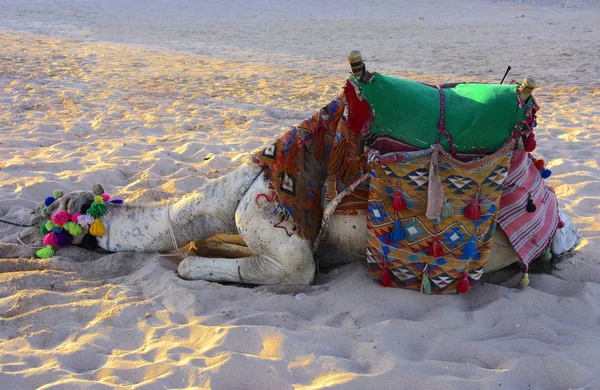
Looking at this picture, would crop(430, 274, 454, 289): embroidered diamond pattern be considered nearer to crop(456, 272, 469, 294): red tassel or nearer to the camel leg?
crop(456, 272, 469, 294): red tassel

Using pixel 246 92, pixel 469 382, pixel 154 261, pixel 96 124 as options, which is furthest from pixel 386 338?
pixel 246 92

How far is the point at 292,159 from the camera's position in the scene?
10.6 ft

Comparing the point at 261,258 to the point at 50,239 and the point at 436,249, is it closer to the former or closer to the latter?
the point at 436,249

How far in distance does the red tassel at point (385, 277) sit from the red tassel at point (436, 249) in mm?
274

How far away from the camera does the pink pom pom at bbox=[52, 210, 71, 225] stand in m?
3.61

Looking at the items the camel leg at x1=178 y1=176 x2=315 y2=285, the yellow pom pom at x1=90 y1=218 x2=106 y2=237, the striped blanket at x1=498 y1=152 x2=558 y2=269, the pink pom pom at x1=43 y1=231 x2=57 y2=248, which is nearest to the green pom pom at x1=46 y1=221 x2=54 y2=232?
the pink pom pom at x1=43 y1=231 x2=57 y2=248

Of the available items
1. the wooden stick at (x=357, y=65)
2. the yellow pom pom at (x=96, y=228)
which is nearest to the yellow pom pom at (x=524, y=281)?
the wooden stick at (x=357, y=65)

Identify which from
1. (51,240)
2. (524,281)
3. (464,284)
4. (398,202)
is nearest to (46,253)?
(51,240)

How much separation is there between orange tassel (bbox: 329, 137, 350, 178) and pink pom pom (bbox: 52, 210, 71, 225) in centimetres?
175

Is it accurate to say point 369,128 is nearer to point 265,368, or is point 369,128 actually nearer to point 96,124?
point 265,368

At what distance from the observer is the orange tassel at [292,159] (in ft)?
10.6

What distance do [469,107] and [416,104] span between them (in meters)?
0.27

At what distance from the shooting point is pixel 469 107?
287 centimetres

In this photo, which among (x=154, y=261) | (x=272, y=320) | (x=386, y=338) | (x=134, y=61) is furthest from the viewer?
(x=134, y=61)
